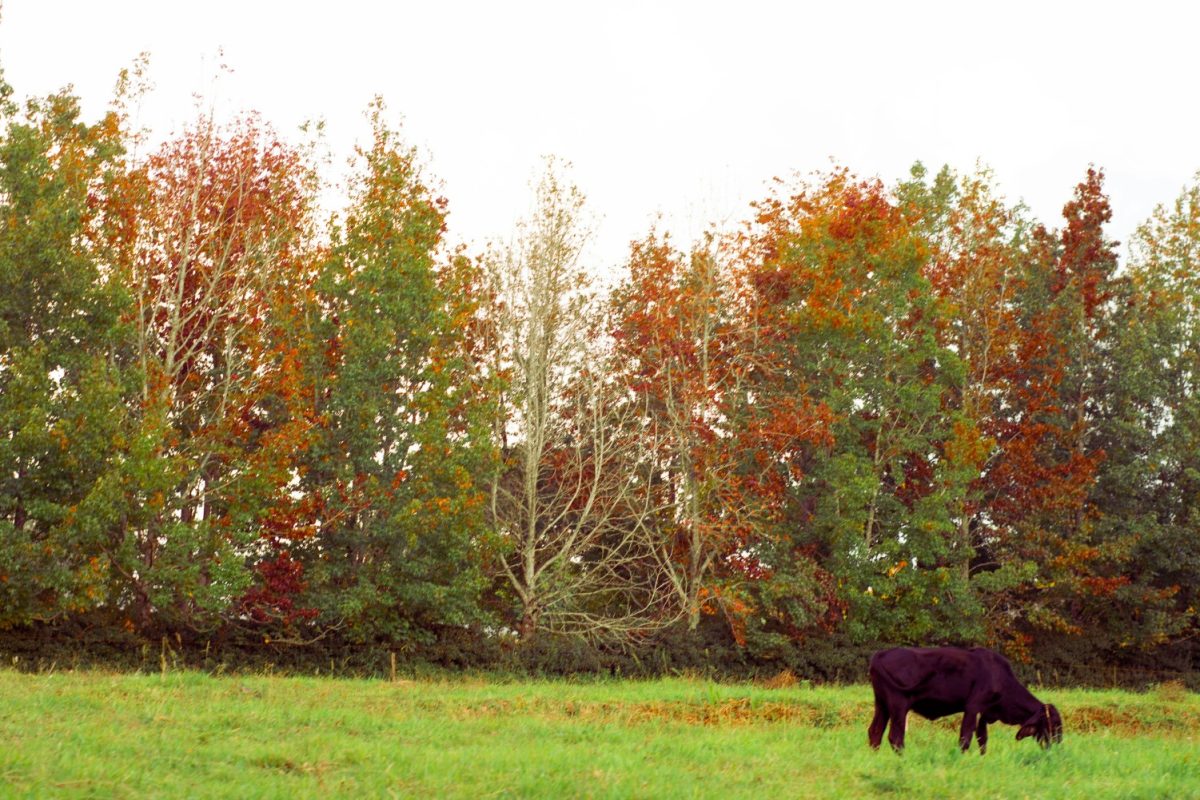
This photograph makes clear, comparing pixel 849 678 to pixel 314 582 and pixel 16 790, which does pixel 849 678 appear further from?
pixel 16 790

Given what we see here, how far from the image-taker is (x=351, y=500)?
30.8 meters

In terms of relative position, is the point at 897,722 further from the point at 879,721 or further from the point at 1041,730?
the point at 1041,730

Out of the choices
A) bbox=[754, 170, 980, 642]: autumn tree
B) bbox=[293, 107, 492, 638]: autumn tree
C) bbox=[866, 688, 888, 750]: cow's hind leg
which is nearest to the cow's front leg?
bbox=[866, 688, 888, 750]: cow's hind leg

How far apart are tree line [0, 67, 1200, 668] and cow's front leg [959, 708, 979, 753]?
17.7 m

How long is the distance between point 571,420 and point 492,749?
22.1 m

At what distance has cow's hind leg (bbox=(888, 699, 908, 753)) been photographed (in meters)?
14.3

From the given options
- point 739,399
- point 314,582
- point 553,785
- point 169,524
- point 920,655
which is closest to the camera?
point 553,785

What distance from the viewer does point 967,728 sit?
14.4m

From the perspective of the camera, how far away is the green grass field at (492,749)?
35.0 feet

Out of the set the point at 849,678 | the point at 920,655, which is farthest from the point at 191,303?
the point at 920,655

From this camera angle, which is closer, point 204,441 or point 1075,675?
point 204,441

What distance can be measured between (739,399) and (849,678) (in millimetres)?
8489

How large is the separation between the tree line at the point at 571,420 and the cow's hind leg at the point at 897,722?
1727cm

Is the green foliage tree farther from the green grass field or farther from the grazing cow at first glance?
the grazing cow
